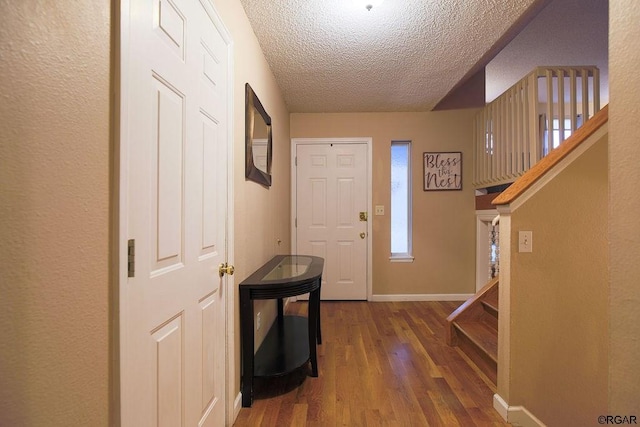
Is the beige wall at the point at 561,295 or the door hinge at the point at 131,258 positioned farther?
the beige wall at the point at 561,295

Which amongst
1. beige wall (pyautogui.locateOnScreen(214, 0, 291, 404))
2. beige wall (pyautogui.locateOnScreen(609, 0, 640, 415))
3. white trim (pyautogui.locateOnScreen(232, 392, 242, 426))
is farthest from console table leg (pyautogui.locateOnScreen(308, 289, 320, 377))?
beige wall (pyautogui.locateOnScreen(609, 0, 640, 415))

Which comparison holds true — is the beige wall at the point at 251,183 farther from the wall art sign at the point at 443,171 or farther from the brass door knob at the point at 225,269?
the wall art sign at the point at 443,171

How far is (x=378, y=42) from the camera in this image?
7.34 feet

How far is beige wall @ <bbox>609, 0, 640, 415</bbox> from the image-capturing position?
76 centimetres

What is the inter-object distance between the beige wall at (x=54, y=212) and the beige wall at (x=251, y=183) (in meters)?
0.95

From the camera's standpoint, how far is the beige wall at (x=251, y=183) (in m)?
1.69

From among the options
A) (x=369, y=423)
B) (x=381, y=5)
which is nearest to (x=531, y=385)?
(x=369, y=423)

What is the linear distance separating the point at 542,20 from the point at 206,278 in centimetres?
329

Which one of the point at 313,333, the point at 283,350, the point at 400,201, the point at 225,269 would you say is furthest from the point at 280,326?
the point at 400,201

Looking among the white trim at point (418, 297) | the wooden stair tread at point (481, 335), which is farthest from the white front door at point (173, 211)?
the white trim at point (418, 297)

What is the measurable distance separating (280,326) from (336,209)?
1.68 m

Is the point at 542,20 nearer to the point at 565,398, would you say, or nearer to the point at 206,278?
the point at 565,398

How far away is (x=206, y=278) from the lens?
131cm

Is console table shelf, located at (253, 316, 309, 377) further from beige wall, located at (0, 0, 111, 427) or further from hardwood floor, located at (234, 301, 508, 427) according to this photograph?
beige wall, located at (0, 0, 111, 427)
